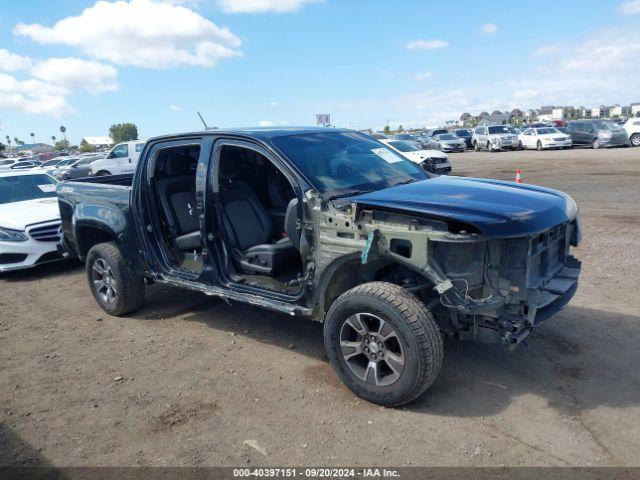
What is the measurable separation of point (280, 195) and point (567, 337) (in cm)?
298

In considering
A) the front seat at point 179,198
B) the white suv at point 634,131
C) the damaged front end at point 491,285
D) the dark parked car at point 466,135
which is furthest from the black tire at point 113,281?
the dark parked car at point 466,135

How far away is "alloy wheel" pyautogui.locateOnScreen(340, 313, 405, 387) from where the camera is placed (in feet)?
11.3

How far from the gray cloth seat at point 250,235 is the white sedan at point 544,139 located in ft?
94.4

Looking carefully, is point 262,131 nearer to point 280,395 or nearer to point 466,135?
point 280,395

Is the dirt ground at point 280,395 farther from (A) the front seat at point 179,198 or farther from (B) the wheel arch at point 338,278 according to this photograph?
(A) the front seat at point 179,198

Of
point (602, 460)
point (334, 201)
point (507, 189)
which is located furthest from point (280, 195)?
point (602, 460)

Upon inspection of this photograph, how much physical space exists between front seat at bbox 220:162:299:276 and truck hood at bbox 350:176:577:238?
1001 mm

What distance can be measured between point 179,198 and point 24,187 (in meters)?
5.22

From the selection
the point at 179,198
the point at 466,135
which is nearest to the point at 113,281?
the point at 179,198

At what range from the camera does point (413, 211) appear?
3.27 meters

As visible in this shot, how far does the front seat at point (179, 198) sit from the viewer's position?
5.21 metres

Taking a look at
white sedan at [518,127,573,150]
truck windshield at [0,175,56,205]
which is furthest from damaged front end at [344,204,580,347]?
white sedan at [518,127,573,150]

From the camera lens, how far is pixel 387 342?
137 inches

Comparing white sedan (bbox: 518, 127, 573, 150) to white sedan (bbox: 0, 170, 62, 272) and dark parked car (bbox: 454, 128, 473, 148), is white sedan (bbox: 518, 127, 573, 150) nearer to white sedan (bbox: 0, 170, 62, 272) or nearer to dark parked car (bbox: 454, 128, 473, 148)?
dark parked car (bbox: 454, 128, 473, 148)
